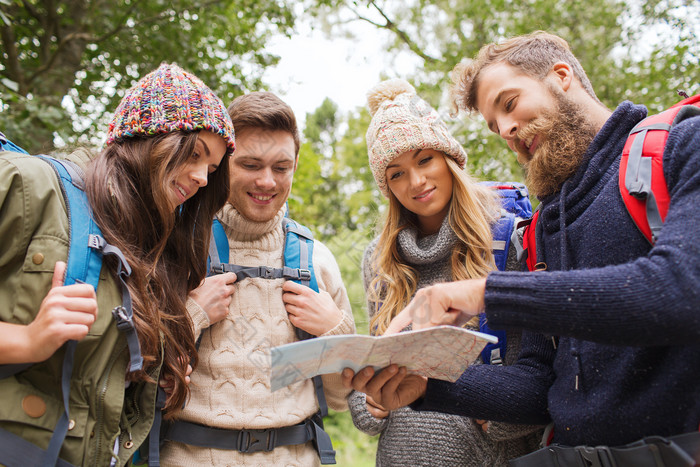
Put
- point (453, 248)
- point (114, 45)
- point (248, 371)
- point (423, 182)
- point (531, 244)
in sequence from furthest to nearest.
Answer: point (114, 45), point (423, 182), point (453, 248), point (248, 371), point (531, 244)

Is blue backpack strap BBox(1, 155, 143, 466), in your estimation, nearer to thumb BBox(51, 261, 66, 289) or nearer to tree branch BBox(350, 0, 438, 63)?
thumb BBox(51, 261, 66, 289)

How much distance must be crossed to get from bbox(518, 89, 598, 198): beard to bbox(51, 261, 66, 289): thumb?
5.77 ft

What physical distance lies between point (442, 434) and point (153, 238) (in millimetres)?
1529

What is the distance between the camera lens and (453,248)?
2.70 meters

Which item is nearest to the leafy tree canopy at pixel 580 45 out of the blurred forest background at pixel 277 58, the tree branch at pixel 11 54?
the blurred forest background at pixel 277 58

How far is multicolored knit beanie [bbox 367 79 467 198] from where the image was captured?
2812mm

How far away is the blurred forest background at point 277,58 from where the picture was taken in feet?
17.1

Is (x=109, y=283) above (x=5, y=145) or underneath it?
underneath

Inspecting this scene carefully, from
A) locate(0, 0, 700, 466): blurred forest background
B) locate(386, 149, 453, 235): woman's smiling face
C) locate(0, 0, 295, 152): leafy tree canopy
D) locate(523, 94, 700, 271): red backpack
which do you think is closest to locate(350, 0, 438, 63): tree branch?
locate(0, 0, 700, 466): blurred forest background

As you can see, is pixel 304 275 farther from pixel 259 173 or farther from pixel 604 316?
pixel 604 316

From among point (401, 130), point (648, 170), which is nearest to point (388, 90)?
point (401, 130)

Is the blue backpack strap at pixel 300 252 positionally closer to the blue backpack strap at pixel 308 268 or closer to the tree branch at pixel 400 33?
the blue backpack strap at pixel 308 268

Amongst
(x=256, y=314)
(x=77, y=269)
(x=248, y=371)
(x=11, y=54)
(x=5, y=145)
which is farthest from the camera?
(x=11, y=54)

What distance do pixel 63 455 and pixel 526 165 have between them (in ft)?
6.82
